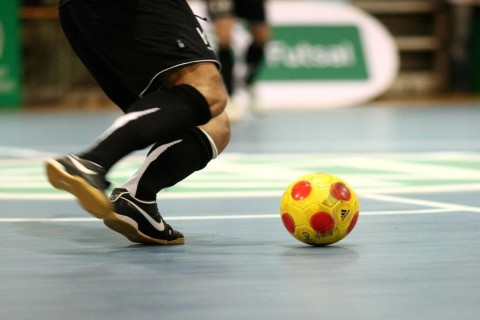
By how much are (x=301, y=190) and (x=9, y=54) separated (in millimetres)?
9286

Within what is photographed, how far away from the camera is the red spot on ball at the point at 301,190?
322 cm

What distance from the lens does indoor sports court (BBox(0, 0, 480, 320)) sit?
233cm

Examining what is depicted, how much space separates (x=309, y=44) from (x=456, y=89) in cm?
296

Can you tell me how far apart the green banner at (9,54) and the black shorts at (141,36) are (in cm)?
896

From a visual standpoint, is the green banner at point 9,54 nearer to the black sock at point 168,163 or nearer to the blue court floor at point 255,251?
the blue court floor at point 255,251

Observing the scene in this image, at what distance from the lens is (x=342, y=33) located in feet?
40.1

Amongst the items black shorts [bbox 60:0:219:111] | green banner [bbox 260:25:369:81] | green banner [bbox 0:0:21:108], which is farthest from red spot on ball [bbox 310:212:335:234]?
green banner [bbox 0:0:21:108]

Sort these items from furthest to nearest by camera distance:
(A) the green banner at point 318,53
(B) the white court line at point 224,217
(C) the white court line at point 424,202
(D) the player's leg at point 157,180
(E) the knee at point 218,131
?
(A) the green banner at point 318,53 < (C) the white court line at point 424,202 < (B) the white court line at point 224,217 < (E) the knee at point 218,131 < (D) the player's leg at point 157,180

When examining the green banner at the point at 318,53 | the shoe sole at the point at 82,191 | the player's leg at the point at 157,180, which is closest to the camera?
the shoe sole at the point at 82,191

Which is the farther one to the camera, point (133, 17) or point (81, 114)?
point (81, 114)

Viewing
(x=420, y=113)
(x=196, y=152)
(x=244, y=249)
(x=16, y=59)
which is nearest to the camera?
(x=244, y=249)

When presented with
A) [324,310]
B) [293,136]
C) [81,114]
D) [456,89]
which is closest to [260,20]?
[293,136]

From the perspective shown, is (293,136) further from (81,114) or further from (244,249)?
(244,249)

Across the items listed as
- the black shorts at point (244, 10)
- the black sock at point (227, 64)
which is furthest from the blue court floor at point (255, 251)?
the black shorts at point (244, 10)
